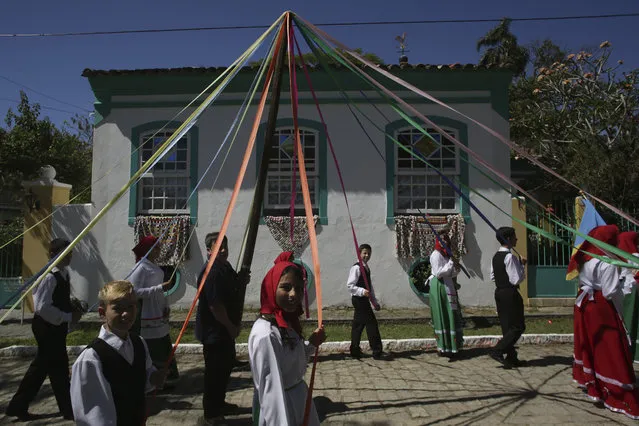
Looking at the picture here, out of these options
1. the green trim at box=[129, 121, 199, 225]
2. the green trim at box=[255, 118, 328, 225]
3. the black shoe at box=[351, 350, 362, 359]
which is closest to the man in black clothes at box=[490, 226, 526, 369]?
the black shoe at box=[351, 350, 362, 359]

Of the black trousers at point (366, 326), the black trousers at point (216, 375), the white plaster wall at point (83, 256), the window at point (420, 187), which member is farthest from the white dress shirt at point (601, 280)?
the white plaster wall at point (83, 256)

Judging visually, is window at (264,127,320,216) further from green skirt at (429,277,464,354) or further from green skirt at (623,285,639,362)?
green skirt at (623,285,639,362)

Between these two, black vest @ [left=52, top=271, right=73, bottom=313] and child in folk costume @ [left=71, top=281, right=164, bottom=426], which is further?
black vest @ [left=52, top=271, right=73, bottom=313]

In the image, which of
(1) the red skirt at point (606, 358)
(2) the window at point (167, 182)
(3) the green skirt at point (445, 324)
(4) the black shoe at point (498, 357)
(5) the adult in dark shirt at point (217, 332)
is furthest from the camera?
(2) the window at point (167, 182)

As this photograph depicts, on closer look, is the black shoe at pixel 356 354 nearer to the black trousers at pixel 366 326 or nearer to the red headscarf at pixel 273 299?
the black trousers at pixel 366 326

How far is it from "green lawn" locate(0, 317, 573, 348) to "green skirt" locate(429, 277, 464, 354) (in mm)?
1192

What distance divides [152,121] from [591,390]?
890cm

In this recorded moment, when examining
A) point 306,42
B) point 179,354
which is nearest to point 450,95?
point 306,42

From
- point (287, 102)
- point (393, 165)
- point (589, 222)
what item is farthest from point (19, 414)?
point (393, 165)

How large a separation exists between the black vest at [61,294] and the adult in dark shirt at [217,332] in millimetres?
1288

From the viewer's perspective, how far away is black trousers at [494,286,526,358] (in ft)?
18.8

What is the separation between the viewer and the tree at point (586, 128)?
9977 mm

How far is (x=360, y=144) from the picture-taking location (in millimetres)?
9656

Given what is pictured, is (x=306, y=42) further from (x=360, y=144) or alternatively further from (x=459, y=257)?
(x=459, y=257)
